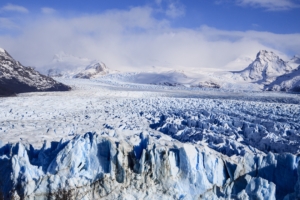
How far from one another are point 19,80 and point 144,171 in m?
12.7

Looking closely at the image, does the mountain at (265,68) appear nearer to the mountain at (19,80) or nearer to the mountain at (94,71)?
the mountain at (94,71)

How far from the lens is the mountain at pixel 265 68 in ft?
141

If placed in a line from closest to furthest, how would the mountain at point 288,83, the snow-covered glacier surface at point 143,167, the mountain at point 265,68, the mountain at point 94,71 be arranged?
1. the snow-covered glacier surface at point 143,167
2. the mountain at point 288,83
3. the mountain at point 94,71
4. the mountain at point 265,68

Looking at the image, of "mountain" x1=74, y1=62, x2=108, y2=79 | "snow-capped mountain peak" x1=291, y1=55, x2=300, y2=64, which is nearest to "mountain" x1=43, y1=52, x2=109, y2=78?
"mountain" x1=74, y1=62, x2=108, y2=79

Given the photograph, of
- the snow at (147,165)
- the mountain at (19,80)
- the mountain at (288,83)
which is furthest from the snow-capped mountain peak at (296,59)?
the snow at (147,165)

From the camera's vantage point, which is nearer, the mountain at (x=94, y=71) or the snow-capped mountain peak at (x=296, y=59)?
the mountain at (x=94, y=71)

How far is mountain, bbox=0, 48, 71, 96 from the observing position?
15867 millimetres

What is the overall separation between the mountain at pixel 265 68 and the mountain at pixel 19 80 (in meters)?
29.1

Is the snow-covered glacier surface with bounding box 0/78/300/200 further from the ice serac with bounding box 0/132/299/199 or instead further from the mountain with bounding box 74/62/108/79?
the mountain with bounding box 74/62/108/79

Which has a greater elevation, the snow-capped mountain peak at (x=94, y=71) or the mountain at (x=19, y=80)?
the snow-capped mountain peak at (x=94, y=71)

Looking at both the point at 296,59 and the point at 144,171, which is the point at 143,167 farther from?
the point at 296,59

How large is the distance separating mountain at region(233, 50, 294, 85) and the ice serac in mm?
37230

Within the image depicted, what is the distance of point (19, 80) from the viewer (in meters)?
16.7

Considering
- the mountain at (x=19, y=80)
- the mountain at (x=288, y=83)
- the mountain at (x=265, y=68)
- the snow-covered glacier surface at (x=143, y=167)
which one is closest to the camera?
the snow-covered glacier surface at (x=143, y=167)
